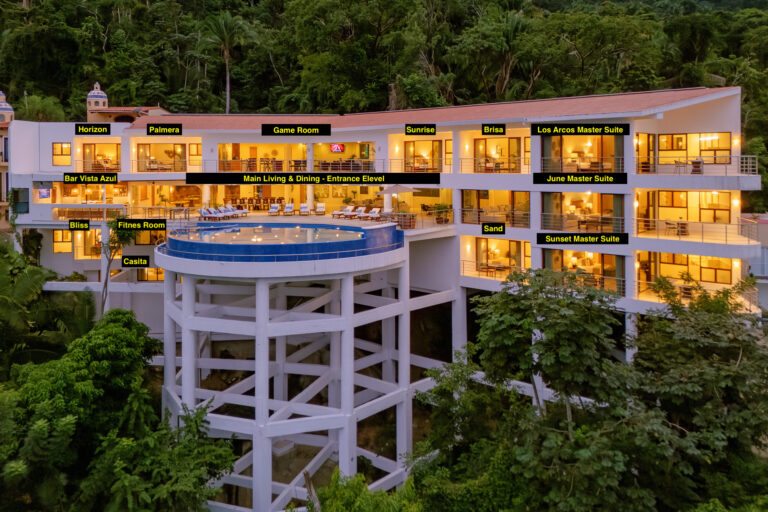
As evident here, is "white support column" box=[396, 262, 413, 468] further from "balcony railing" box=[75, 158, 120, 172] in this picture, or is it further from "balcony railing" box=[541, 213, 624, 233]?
"balcony railing" box=[75, 158, 120, 172]

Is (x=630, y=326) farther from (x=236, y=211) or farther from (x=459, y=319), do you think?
(x=236, y=211)

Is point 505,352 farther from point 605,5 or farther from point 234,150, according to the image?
point 605,5

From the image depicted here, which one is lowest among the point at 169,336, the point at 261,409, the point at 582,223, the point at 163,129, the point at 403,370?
the point at 261,409

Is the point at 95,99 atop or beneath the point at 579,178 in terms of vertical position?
atop

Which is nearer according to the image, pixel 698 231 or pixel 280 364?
pixel 698 231

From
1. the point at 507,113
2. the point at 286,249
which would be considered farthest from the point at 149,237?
the point at 507,113

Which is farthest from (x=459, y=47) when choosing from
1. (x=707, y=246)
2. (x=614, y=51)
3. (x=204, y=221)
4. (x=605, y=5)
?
(x=707, y=246)

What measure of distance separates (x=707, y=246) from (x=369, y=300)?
13003mm

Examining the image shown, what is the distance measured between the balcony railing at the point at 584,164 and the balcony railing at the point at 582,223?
177 cm

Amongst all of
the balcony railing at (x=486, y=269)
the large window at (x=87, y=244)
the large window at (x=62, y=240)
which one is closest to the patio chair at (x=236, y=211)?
the large window at (x=87, y=244)

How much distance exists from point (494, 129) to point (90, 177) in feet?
65.3

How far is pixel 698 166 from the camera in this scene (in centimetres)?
2514

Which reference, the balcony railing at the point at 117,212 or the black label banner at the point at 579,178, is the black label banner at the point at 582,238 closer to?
the black label banner at the point at 579,178

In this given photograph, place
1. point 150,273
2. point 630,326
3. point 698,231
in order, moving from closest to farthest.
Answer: point 630,326
point 698,231
point 150,273
